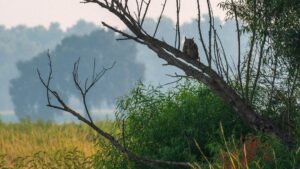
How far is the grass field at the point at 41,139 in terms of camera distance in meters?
19.2

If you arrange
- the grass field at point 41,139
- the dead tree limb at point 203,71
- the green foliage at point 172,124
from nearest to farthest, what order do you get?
the dead tree limb at point 203,71, the green foliage at point 172,124, the grass field at point 41,139

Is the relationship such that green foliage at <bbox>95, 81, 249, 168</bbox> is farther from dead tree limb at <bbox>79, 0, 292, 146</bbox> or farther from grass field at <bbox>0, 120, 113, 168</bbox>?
grass field at <bbox>0, 120, 113, 168</bbox>

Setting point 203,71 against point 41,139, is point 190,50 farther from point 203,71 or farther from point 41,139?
point 41,139

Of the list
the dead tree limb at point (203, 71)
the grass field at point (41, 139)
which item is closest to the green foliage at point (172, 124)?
the dead tree limb at point (203, 71)

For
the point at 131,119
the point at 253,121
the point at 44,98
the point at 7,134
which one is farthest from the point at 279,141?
the point at 44,98

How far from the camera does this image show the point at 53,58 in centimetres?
10106

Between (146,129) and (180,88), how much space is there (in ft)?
4.20

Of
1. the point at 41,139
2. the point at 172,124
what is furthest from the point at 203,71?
the point at 41,139

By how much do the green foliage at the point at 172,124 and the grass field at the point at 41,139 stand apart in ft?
20.0

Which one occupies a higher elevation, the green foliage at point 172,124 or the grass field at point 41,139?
the grass field at point 41,139

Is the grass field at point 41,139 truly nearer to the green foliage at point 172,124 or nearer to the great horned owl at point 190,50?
the green foliage at point 172,124

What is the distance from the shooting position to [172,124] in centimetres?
1097

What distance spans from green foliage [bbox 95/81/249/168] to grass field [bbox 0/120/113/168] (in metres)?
6.10

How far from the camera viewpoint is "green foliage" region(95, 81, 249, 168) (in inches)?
417
